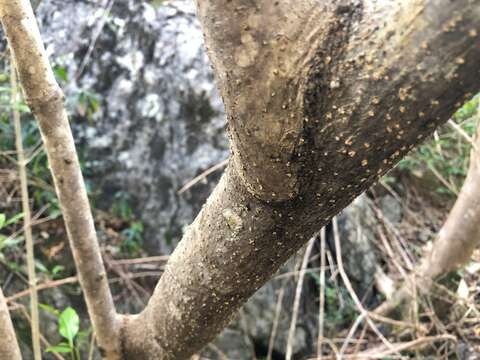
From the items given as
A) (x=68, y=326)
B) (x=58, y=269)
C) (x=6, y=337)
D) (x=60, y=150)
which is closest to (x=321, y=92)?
(x=60, y=150)

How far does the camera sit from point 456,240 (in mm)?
1488

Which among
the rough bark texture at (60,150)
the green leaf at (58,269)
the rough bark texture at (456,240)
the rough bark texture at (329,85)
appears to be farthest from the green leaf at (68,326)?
the rough bark texture at (456,240)

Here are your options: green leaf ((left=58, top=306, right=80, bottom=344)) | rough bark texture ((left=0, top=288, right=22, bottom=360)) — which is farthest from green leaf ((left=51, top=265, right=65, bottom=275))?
rough bark texture ((left=0, top=288, right=22, bottom=360))

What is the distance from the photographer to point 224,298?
1.73 feet

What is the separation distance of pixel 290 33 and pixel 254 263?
26 cm

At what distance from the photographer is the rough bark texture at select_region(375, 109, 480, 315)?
141cm

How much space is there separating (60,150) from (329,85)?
48 centimetres

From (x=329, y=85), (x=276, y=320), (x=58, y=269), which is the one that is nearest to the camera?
(x=329, y=85)

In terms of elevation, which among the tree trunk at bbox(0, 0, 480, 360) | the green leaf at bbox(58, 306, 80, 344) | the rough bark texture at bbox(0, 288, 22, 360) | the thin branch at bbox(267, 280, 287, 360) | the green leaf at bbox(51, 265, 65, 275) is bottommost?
the thin branch at bbox(267, 280, 287, 360)

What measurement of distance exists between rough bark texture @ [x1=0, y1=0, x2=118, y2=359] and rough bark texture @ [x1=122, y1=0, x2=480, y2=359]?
1.13ft

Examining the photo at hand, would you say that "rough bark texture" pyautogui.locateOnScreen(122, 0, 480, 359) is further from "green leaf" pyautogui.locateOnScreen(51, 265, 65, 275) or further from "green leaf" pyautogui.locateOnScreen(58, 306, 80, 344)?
"green leaf" pyautogui.locateOnScreen(51, 265, 65, 275)

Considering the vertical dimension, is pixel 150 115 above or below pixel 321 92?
above

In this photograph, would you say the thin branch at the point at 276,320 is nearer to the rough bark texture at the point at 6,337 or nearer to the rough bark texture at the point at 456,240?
the rough bark texture at the point at 456,240

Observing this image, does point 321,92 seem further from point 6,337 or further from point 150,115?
point 150,115
